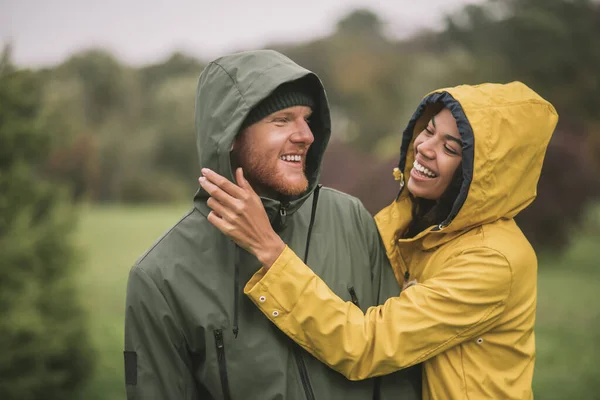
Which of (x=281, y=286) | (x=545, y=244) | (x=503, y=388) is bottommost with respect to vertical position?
(x=545, y=244)

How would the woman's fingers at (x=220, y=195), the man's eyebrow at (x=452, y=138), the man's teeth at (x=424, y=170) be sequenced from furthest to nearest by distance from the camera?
the man's teeth at (x=424, y=170) → the man's eyebrow at (x=452, y=138) → the woman's fingers at (x=220, y=195)

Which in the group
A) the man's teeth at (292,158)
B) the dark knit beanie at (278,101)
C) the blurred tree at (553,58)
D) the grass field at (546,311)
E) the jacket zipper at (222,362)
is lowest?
the grass field at (546,311)

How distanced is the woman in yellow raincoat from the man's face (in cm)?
21

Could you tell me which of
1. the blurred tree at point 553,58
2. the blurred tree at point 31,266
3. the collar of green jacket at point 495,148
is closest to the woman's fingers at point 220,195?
the collar of green jacket at point 495,148

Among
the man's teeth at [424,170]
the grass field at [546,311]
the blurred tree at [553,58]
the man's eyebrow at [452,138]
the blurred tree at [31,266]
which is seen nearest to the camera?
the man's eyebrow at [452,138]

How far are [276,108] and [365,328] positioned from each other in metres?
0.81

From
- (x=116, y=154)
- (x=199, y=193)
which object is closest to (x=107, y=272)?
(x=116, y=154)

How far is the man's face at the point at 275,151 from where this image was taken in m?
1.99

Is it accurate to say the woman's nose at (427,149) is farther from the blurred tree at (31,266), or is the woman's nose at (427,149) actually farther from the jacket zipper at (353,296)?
the blurred tree at (31,266)

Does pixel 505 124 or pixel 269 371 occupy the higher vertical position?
pixel 505 124

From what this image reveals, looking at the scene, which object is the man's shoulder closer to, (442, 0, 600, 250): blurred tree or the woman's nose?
the woman's nose

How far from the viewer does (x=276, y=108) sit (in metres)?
2.00

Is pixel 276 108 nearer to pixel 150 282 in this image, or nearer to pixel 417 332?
pixel 150 282

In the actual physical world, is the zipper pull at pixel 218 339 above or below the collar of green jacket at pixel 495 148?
below
